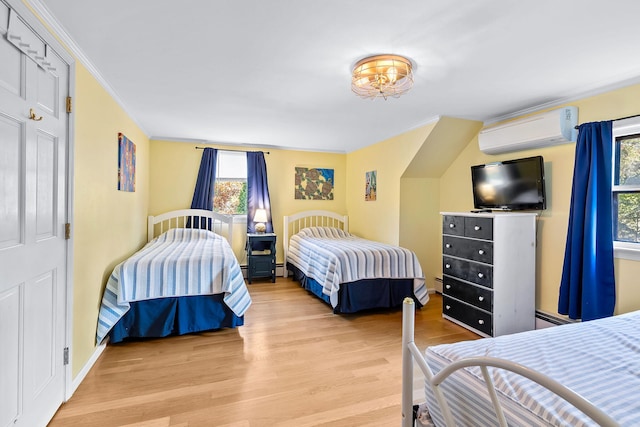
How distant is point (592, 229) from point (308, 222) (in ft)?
12.5

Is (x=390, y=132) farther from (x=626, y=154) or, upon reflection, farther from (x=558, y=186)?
(x=626, y=154)

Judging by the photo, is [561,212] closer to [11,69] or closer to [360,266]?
[360,266]

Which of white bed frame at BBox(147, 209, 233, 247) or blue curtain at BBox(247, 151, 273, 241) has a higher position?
blue curtain at BBox(247, 151, 273, 241)

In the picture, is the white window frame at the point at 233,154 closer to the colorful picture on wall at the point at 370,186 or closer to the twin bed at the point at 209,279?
the twin bed at the point at 209,279

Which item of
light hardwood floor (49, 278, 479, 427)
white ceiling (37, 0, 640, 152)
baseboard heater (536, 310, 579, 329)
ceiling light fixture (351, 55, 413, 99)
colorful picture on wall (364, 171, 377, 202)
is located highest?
white ceiling (37, 0, 640, 152)

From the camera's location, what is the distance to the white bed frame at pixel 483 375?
578mm

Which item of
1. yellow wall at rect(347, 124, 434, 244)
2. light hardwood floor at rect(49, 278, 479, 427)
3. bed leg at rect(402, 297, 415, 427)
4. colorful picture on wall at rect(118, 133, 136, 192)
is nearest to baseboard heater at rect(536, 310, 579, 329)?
light hardwood floor at rect(49, 278, 479, 427)

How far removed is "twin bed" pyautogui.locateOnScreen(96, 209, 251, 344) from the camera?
101 inches

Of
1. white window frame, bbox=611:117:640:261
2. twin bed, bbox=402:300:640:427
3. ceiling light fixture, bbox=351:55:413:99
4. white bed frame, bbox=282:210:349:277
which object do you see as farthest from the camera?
white bed frame, bbox=282:210:349:277

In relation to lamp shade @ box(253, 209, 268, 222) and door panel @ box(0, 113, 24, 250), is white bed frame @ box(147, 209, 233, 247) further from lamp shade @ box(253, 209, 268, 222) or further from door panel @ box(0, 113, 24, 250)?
door panel @ box(0, 113, 24, 250)

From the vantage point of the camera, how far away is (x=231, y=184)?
5066 millimetres

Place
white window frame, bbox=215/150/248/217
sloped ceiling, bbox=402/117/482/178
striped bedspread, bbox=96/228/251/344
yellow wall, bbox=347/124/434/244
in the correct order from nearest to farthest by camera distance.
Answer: striped bedspread, bbox=96/228/251/344
sloped ceiling, bbox=402/117/482/178
yellow wall, bbox=347/124/434/244
white window frame, bbox=215/150/248/217

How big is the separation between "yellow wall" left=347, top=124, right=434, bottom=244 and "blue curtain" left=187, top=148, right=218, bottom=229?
2408mm

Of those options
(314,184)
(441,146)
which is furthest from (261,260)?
(441,146)
